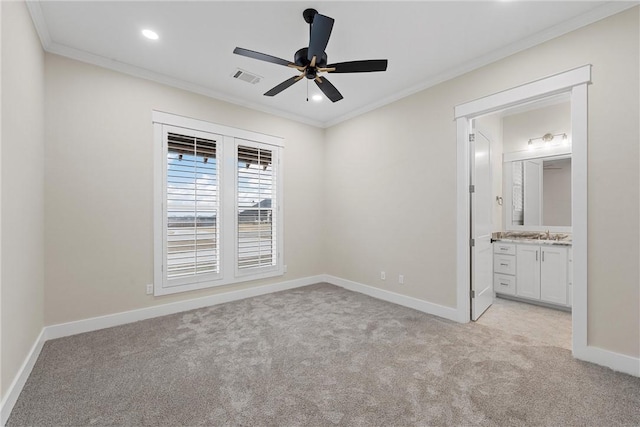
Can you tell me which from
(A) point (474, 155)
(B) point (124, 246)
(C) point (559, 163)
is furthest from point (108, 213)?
(C) point (559, 163)

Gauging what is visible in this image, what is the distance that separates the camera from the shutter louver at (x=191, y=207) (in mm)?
3580

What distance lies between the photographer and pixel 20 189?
2.10 metres

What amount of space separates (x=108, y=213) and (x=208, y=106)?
186 cm

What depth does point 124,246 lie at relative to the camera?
3.24 meters

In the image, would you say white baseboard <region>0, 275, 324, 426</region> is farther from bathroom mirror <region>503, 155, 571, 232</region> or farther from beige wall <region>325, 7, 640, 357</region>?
bathroom mirror <region>503, 155, 571, 232</region>

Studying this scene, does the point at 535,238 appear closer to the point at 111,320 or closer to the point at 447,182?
the point at 447,182

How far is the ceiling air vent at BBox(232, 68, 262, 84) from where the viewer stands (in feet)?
11.1

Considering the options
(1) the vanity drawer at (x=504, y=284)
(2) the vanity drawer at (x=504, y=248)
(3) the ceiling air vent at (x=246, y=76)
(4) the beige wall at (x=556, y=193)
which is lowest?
(1) the vanity drawer at (x=504, y=284)

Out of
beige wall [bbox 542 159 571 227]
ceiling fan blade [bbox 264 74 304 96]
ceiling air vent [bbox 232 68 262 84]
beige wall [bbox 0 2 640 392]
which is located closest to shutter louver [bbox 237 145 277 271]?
beige wall [bbox 0 2 640 392]

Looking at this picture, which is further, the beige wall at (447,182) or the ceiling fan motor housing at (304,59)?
the ceiling fan motor housing at (304,59)

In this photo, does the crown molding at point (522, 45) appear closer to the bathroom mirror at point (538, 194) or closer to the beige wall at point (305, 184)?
the beige wall at point (305, 184)

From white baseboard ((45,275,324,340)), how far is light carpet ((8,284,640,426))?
115mm

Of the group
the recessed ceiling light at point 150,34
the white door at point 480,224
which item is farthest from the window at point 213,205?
the white door at point 480,224

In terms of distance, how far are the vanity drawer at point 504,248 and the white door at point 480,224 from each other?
2.08 feet
